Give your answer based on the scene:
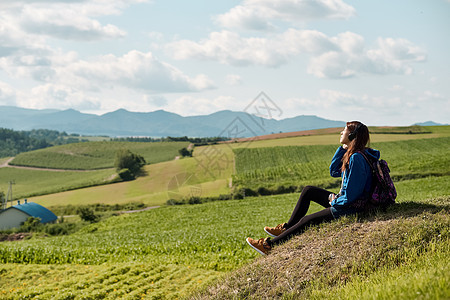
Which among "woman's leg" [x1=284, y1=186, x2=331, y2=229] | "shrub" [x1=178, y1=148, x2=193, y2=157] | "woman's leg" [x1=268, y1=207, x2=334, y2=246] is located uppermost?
"woman's leg" [x1=284, y1=186, x2=331, y2=229]

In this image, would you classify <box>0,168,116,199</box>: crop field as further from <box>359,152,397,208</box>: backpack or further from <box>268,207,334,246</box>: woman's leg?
<box>359,152,397,208</box>: backpack

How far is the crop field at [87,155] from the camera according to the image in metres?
118

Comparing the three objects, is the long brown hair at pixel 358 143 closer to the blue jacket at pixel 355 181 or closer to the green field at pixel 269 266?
the blue jacket at pixel 355 181

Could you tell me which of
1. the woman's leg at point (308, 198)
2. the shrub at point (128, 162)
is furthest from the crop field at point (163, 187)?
the woman's leg at point (308, 198)

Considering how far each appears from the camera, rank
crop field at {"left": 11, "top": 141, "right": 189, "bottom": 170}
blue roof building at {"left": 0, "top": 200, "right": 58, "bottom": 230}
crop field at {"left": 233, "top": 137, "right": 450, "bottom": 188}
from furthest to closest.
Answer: crop field at {"left": 11, "top": 141, "right": 189, "bottom": 170} → blue roof building at {"left": 0, "top": 200, "right": 58, "bottom": 230} → crop field at {"left": 233, "top": 137, "right": 450, "bottom": 188}

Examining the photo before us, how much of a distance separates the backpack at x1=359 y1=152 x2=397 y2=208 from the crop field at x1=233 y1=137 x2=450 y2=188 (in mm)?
36580

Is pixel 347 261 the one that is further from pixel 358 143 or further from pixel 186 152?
pixel 186 152

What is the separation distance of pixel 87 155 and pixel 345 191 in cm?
13593

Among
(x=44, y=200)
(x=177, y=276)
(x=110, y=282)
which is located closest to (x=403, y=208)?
(x=177, y=276)

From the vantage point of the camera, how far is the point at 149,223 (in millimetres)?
36438

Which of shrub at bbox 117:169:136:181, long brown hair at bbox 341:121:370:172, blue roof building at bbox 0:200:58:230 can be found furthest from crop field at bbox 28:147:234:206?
long brown hair at bbox 341:121:370:172

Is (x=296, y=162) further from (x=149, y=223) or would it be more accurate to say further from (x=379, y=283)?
(x=379, y=283)

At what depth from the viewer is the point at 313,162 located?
214 ft

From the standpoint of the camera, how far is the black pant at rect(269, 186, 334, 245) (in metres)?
7.46
